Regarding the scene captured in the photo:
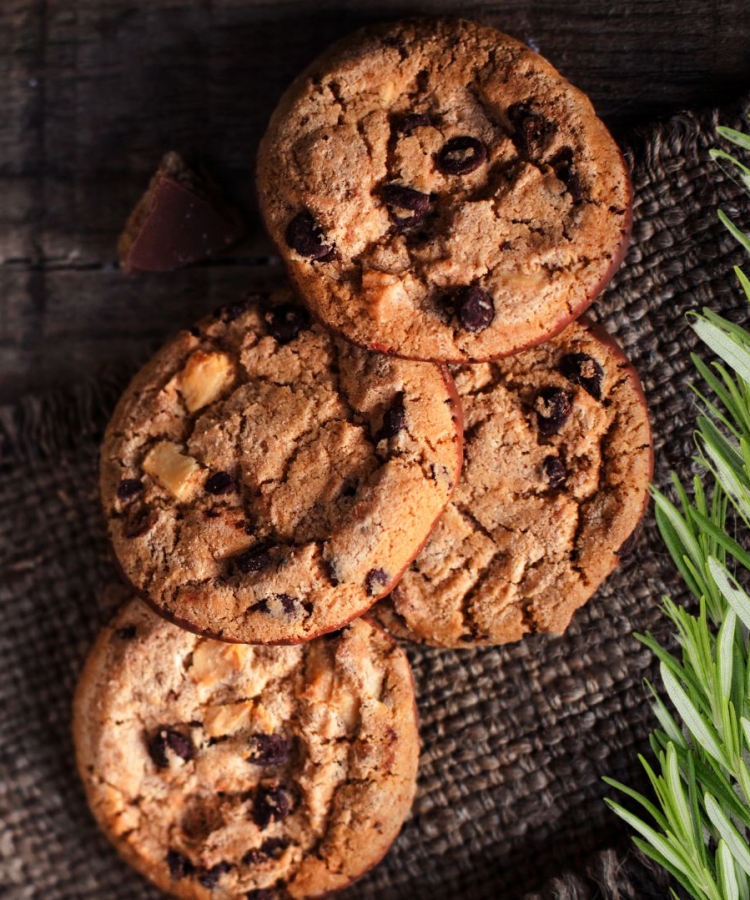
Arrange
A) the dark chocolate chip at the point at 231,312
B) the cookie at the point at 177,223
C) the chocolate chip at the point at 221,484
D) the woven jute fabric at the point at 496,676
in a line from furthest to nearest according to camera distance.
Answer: the cookie at the point at 177,223 → the woven jute fabric at the point at 496,676 → the dark chocolate chip at the point at 231,312 → the chocolate chip at the point at 221,484

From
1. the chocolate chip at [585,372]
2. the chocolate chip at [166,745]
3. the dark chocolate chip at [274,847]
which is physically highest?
the chocolate chip at [585,372]

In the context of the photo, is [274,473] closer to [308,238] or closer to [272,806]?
[308,238]

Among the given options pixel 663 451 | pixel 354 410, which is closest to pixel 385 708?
pixel 354 410

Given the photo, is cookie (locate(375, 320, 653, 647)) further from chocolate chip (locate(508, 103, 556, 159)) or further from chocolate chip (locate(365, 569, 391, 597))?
chocolate chip (locate(508, 103, 556, 159))

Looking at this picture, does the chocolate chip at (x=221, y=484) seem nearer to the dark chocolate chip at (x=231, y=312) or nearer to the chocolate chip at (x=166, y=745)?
the dark chocolate chip at (x=231, y=312)

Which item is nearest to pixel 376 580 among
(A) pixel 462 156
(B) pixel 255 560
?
(B) pixel 255 560

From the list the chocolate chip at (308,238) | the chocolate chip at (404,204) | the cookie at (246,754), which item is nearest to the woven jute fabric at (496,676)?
the cookie at (246,754)

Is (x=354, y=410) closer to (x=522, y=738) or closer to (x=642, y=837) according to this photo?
(x=522, y=738)
